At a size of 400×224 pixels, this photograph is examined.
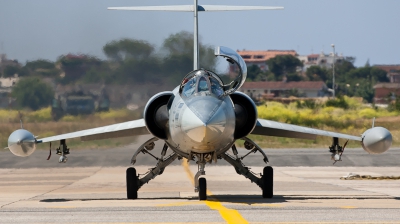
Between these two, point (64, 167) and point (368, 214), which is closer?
point (368, 214)

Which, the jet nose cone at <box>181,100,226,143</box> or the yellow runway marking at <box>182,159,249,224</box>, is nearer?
the yellow runway marking at <box>182,159,249,224</box>

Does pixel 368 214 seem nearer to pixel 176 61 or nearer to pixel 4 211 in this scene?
pixel 4 211

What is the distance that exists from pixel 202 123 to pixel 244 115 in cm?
196

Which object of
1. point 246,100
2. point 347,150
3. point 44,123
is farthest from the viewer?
point 347,150

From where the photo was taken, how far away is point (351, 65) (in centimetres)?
6938

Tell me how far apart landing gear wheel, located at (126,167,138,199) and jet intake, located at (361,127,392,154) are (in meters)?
4.61

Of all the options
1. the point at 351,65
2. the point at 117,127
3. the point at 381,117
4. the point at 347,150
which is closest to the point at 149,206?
the point at 117,127

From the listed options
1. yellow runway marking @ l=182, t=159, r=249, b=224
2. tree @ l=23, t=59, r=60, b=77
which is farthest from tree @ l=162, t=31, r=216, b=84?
yellow runway marking @ l=182, t=159, r=249, b=224

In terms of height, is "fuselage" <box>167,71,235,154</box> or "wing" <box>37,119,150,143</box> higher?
"fuselage" <box>167,71,235,154</box>

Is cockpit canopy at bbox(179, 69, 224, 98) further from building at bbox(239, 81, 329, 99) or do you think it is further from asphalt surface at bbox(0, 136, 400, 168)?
building at bbox(239, 81, 329, 99)

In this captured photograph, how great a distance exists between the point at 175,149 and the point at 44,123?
37.3 ft

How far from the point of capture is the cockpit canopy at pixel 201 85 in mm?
13492

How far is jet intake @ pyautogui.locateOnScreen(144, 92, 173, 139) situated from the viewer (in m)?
14.4

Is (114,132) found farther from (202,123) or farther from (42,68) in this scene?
(42,68)
